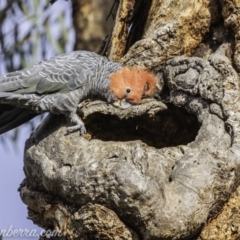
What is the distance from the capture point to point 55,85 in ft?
11.3

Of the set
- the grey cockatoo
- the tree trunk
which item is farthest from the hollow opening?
the grey cockatoo

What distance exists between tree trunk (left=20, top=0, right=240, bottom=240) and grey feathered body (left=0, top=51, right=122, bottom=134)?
0.09 meters

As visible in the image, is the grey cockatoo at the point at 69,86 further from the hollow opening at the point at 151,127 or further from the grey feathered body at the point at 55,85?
the hollow opening at the point at 151,127

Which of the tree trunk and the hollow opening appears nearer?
the tree trunk

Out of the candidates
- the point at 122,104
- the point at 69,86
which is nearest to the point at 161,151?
the point at 122,104

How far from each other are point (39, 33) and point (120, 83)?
10.1ft

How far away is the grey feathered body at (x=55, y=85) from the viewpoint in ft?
11.2

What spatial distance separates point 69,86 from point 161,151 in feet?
2.14

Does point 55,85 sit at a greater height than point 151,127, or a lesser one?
greater

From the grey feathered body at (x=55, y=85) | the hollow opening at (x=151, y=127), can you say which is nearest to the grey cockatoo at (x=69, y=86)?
the grey feathered body at (x=55, y=85)

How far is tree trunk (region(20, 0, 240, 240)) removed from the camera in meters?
2.89

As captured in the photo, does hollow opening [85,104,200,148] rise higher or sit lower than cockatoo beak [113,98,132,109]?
lower

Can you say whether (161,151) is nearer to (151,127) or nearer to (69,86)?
(151,127)

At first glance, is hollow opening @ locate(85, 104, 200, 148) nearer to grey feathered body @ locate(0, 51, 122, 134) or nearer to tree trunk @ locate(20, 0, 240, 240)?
tree trunk @ locate(20, 0, 240, 240)
